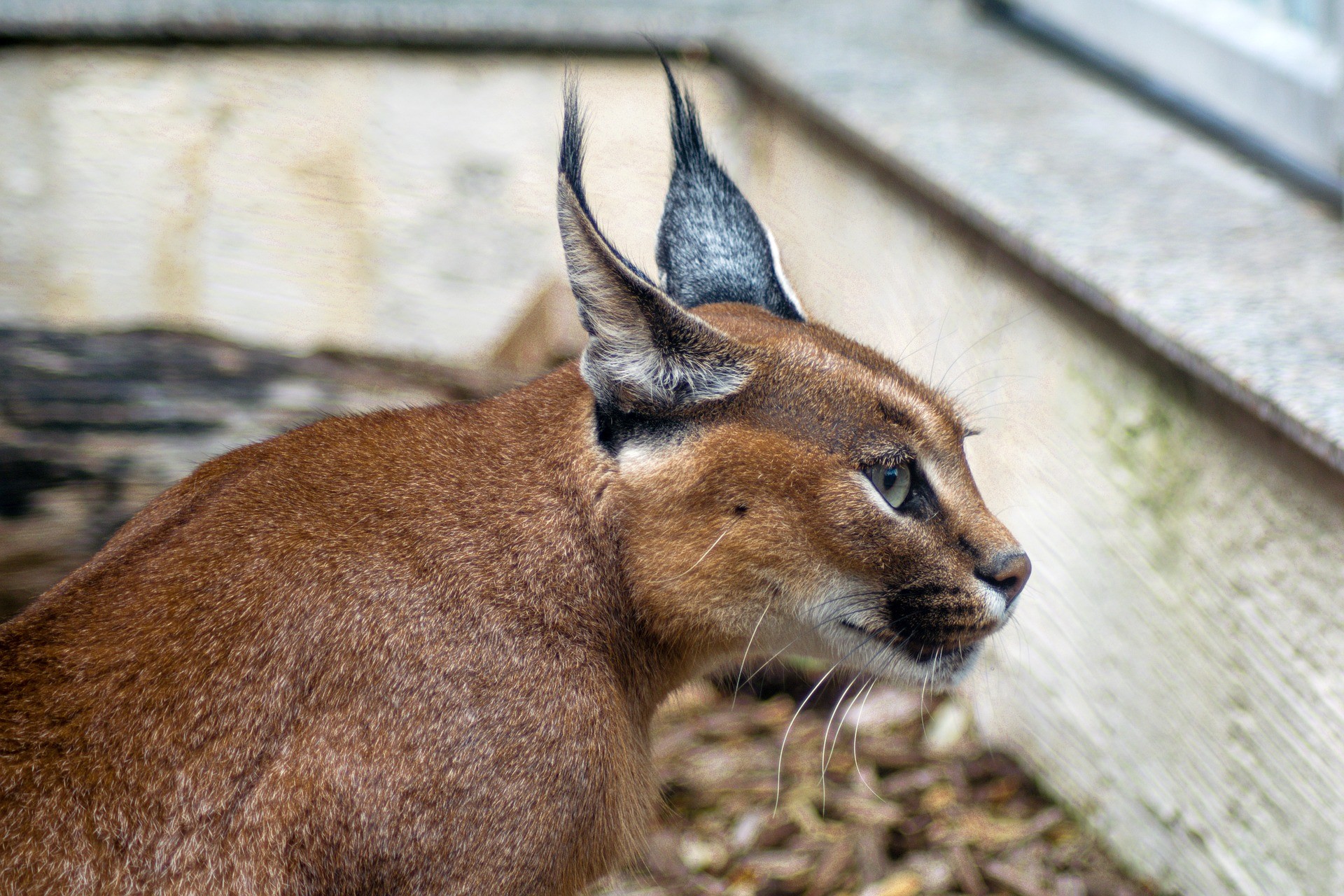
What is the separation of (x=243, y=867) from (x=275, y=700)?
0.30 meters

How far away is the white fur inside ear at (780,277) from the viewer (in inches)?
129

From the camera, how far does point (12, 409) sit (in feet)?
12.7

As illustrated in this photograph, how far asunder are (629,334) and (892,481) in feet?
2.15

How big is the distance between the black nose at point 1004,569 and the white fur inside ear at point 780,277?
2.76ft

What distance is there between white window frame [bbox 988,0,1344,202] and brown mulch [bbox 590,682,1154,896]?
226cm

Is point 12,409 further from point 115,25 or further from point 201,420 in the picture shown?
point 115,25

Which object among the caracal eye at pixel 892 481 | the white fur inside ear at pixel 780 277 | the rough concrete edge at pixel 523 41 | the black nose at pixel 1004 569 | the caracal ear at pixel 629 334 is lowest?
the rough concrete edge at pixel 523 41

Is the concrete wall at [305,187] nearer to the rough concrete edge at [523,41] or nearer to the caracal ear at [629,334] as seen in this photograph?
the rough concrete edge at [523,41]

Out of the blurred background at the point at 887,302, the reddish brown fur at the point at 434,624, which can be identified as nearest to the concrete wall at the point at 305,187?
the blurred background at the point at 887,302

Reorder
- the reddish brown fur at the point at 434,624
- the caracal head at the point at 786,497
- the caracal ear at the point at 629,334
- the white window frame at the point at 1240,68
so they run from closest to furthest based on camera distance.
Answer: the reddish brown fur at the point at 434,624
the caracal ear at the point at 629,334
the caracal head at the point at 786,497
the white window frame at the point at 1240,68

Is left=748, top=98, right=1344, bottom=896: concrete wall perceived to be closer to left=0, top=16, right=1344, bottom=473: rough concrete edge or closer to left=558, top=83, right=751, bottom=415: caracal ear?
left=0, top=16, right=1344, bottom=473: rough concrete edge

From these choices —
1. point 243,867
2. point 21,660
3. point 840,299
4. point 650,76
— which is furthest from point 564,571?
point 650,76

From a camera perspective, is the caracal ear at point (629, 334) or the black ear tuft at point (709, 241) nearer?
the caracal ear at point (629, 334)

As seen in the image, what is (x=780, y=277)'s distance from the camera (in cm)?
328
